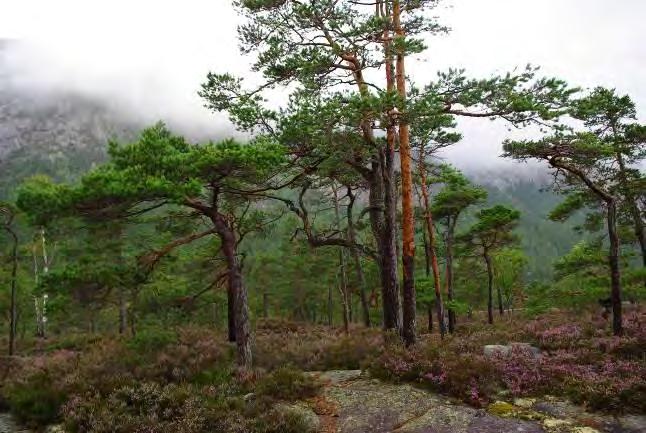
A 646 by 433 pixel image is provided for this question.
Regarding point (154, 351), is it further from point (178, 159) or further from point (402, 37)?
point (402, 37)

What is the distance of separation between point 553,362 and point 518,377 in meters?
1.79

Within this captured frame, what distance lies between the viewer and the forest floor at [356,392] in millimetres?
8682

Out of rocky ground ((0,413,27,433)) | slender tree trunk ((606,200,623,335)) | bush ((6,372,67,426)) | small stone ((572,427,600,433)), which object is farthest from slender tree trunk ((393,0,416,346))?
rocky ground ((0,413,27,433))

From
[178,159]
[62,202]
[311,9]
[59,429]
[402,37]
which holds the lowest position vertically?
[59,429]

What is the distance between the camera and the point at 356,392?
10.8 m

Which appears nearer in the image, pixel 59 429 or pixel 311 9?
pixel 59 429

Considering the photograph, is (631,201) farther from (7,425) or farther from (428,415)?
(7,425)

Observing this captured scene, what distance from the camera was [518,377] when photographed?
10320 millimetres

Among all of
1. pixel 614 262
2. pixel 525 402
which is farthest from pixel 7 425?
pixel 614 262

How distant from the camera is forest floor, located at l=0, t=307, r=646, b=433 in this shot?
8.68m

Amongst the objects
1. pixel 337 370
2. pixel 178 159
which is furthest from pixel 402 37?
pixel 337 370

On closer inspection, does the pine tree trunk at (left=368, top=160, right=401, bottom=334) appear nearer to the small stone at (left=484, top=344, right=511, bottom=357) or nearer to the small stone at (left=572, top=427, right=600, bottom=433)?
the small stone at (left=484, top=344, right=511, bottom=357)

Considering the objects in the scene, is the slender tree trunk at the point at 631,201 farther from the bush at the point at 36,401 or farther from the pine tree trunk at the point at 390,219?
the bush at the point at 36,401

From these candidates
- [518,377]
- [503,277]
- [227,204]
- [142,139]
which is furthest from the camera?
[503,277]
